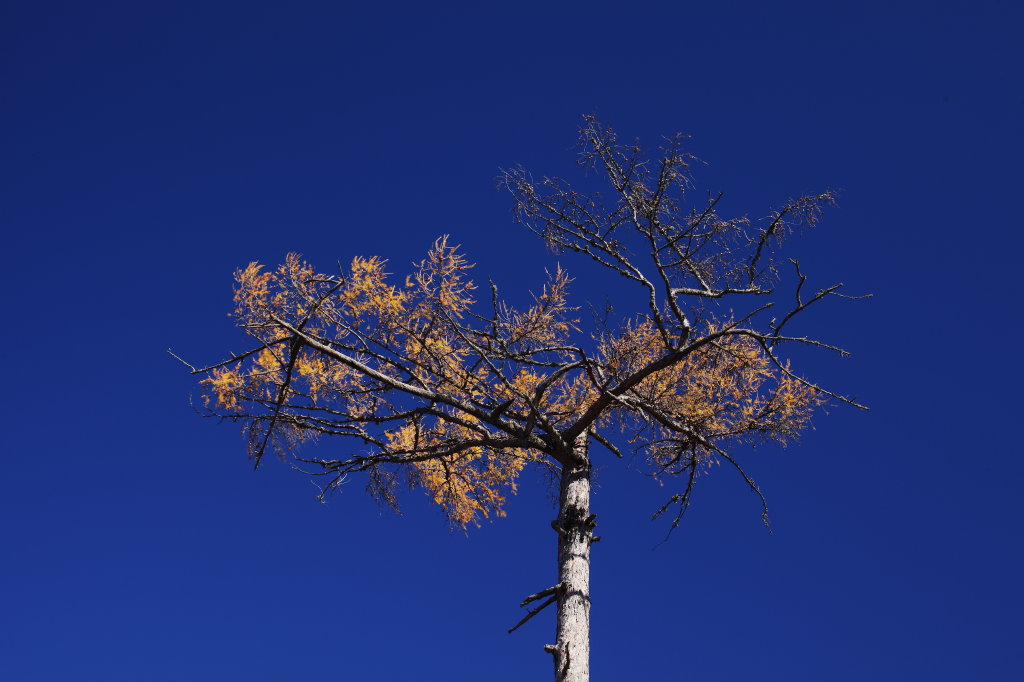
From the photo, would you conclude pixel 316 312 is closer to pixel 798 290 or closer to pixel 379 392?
pixel 379 392

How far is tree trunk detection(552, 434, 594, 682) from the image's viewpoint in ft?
22.3

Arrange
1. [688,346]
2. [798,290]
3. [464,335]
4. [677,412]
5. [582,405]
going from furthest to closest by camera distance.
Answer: [582,405]
[677,412]
[464,335]
[688,346]
[798,290]

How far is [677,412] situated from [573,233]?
7.63 feet

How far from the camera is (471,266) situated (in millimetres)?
7043

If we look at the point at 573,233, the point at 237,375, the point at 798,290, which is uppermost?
the point at 573,233

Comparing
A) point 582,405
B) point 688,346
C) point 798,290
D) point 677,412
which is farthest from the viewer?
point 582,405

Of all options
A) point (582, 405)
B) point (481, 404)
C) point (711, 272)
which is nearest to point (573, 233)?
point (711, 272)

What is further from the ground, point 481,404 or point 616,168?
point 616,168

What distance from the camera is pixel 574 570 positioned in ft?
24.1

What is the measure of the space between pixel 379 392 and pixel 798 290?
3750 mm

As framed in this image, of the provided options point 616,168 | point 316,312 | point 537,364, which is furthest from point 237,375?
point 616,168

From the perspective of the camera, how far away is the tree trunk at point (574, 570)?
Answer: 679 cm

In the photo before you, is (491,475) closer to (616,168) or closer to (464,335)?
(464,335)

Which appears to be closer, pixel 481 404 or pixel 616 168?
pixel 616 168
